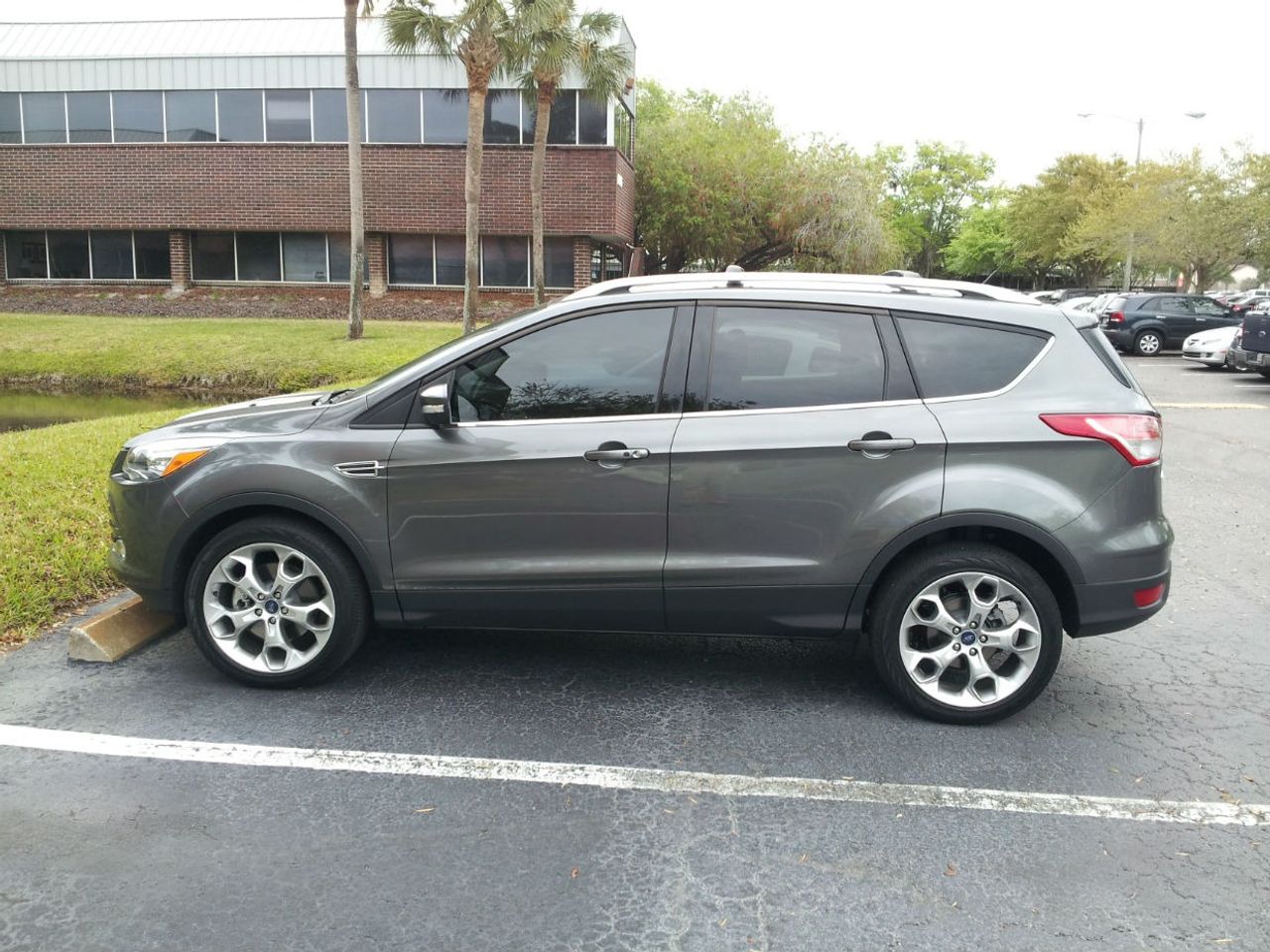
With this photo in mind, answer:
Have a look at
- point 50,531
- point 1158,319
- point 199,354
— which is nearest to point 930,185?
point 1158,319

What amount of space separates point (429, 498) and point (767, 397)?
1.46 meters

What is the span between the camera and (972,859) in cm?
325

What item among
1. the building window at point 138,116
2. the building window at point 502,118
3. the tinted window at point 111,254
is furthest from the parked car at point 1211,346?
the tinted window at point 111,254

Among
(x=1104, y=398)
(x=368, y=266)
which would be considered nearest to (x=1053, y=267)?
(x=368, y=266)

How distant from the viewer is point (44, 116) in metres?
30.0

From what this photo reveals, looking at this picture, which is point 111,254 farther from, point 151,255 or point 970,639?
point 970,639

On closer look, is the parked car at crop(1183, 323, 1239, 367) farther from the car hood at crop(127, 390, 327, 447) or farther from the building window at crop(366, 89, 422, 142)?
the car hood at crop(127, 390, 327, 447)

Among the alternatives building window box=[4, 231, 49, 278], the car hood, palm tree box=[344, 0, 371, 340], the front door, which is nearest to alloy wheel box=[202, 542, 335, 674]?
the front door

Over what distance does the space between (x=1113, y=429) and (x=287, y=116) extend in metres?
29.3

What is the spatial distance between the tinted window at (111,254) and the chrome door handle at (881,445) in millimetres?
31529

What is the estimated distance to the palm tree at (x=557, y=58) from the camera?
900 inches

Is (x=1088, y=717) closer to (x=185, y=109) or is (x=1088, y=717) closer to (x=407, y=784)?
(x=407, y=784)

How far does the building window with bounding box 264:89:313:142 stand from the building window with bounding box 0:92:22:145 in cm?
743

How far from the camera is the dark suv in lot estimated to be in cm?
2644
